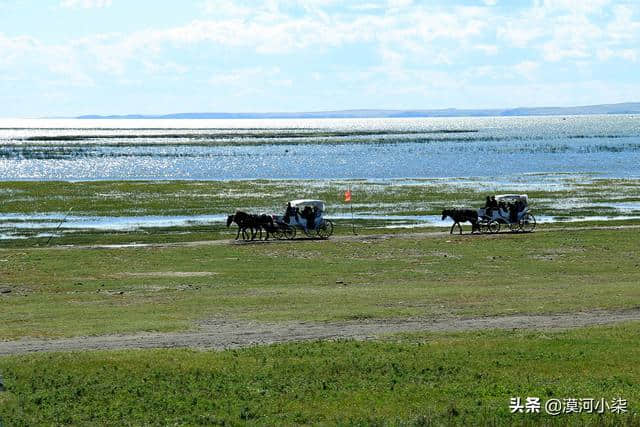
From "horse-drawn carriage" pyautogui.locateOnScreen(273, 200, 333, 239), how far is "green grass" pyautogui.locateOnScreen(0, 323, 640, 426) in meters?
28.1

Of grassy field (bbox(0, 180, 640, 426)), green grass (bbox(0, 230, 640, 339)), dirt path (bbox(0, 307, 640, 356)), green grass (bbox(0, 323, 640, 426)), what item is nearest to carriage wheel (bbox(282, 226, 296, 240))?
green grass (bbox(0, 230, 640, 339))

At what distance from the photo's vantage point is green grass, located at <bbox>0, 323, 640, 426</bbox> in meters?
16.1

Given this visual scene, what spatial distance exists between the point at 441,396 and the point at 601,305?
11658mm

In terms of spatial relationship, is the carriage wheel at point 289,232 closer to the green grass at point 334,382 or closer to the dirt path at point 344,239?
the dirt path at point 344,239

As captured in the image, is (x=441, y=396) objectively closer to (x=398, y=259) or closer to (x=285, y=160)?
(x=398, y=259)

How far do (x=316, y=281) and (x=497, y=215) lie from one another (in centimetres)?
2054

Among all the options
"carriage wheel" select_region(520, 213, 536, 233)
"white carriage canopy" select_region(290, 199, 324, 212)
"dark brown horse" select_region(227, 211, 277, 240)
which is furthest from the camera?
"carriage wheel" select_region(520, 213, 536, 233)

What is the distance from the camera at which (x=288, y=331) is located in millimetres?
24156

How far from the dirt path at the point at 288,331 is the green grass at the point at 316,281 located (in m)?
0.86

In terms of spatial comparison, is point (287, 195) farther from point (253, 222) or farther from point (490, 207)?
point (253, 222)

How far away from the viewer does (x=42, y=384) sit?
1820 cm

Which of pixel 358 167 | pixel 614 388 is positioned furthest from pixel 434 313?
pixel 358 167

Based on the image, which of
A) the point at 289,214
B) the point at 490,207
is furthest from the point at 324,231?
the point at 490,207

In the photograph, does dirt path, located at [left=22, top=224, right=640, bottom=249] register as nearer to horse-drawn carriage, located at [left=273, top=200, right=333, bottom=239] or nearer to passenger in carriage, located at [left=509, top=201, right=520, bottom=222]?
horse-drawn carriage, located at [left=273, top=200, right=333, bottom=239]
